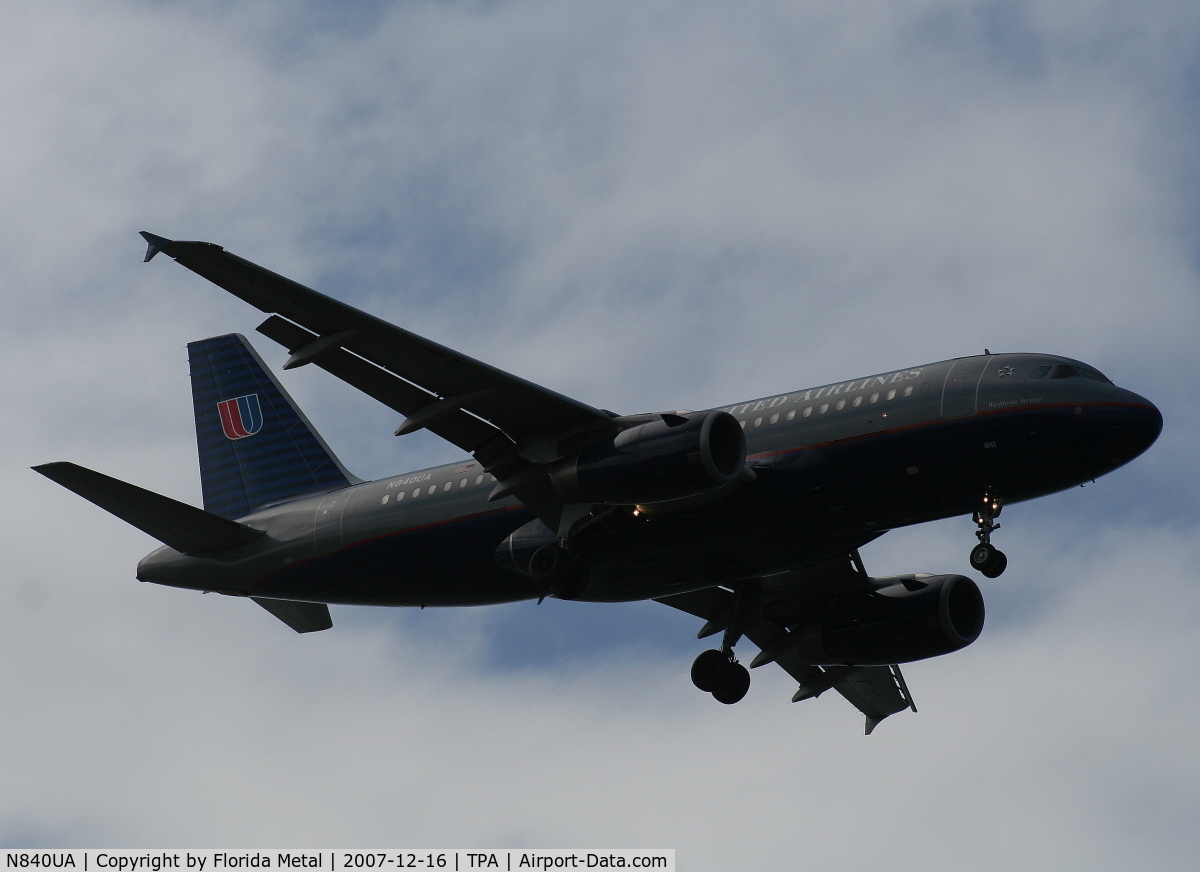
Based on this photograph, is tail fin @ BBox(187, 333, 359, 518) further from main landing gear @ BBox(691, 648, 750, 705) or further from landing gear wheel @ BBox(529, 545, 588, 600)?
main landing gear @ BBox(691, 648, 750, 705)

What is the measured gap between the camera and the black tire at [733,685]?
1404 inches

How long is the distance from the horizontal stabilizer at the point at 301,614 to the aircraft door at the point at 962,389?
635 inches

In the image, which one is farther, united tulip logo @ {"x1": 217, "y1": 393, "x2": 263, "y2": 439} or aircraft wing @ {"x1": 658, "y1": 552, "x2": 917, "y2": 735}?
united tulip logo @ {"x1": 217, "y1": 393, "x2": 263, "y2": 439}

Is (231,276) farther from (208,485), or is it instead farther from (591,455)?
(208,485)

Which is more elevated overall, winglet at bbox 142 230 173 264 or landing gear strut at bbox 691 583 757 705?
winglet at bbox 142 230 173 264

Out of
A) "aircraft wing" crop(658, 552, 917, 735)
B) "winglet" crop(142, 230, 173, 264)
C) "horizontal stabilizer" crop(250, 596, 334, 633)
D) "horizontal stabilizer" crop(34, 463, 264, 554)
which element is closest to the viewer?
"winglet" crop(142, 230, 173, 264)

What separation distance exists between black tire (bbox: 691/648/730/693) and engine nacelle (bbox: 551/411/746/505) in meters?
7.58

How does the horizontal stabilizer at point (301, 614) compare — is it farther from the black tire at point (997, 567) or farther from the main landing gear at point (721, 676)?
the black tire at point (997, 567)

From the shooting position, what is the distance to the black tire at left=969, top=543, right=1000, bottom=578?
1152 inches

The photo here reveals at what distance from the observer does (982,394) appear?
95.9ft

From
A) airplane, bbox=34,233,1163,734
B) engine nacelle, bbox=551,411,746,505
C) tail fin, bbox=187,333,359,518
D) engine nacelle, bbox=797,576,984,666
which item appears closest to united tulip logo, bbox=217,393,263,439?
tail fin, bbox=187,333,359,518

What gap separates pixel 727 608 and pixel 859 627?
3.23 metres

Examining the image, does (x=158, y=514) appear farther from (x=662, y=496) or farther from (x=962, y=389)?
(x=962, y=389)

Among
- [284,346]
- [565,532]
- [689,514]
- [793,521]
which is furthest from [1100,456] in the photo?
[284,346]
